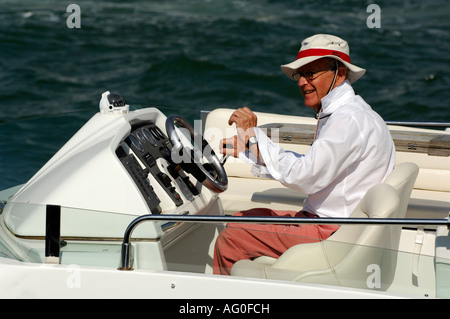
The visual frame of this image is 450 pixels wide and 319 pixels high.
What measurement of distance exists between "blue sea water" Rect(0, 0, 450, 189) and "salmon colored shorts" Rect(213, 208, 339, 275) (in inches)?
230

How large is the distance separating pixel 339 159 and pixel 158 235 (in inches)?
27.2

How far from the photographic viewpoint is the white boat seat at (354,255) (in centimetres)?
233

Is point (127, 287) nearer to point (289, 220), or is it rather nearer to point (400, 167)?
point (289, 220)

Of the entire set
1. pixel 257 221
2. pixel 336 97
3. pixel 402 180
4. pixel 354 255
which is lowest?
pixel 354 255

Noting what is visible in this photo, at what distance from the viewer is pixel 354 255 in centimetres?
233

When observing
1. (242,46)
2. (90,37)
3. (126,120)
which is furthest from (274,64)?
(126,120)

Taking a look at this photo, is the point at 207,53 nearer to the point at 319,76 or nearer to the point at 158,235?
the point at 319,76

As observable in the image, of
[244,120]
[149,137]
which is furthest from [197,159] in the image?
[244,120]

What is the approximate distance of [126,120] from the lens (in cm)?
290

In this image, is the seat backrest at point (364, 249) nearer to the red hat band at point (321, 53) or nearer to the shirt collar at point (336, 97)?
the shirt collar at point (336, 97)

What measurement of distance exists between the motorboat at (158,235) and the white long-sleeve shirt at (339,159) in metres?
0.09

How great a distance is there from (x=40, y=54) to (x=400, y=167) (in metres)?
8.33

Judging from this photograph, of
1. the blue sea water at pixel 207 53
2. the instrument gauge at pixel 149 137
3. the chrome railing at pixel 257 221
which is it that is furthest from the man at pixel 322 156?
the blue sea water at pixel 207 53
